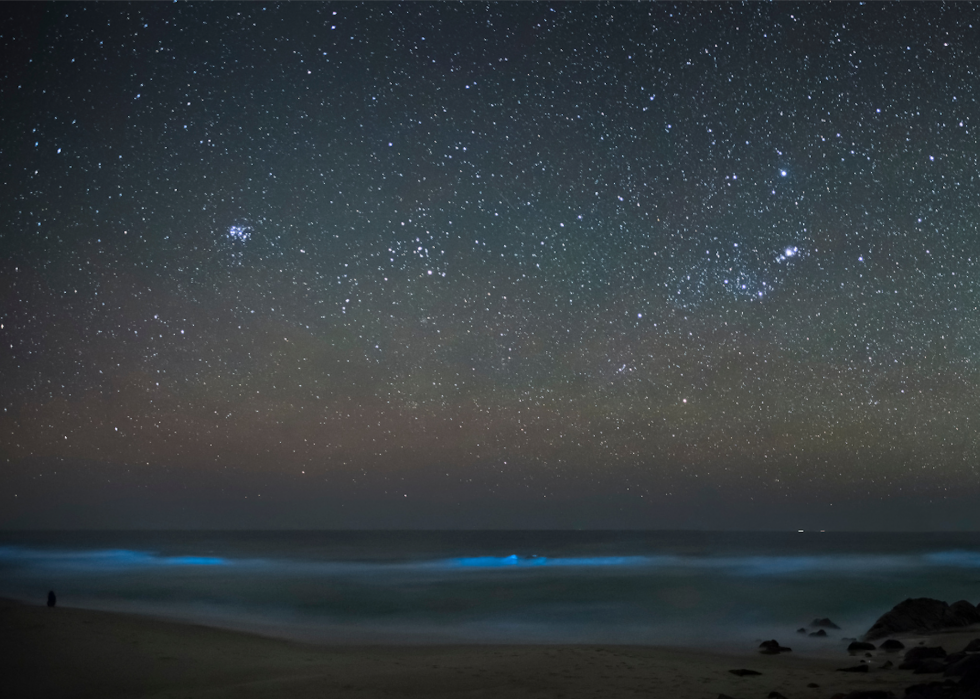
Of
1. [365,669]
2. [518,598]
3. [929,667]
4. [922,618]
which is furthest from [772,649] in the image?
[518,598]

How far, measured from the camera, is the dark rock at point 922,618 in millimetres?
12539

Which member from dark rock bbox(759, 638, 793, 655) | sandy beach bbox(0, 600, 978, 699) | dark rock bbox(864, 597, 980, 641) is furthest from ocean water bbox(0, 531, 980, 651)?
sandy beach bbox(0, 600, 978, 699)

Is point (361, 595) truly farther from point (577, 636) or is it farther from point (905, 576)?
point (905, 576)

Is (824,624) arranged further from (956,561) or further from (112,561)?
(112,561)

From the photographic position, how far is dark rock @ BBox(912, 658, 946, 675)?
7.69 m

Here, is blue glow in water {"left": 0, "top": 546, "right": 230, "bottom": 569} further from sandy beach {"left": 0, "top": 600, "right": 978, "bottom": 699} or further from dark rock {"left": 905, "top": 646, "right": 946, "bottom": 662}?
dark rock {"left": 905, "top": 646, "right": 946, "bottom": 662}

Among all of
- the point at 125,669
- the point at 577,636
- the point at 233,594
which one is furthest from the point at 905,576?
the point at 125,669

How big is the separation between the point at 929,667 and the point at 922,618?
5.90 meters

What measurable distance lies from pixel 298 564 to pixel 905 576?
30.7m

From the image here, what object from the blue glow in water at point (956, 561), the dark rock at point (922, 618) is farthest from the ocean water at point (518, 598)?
the blue glow in water at point (956, 561)

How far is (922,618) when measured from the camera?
41.8ft

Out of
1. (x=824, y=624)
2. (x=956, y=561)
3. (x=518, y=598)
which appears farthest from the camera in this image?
(x=956, y=561)

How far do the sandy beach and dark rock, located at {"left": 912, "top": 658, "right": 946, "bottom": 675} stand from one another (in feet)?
0.80

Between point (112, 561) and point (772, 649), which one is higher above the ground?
point (772, 649)
